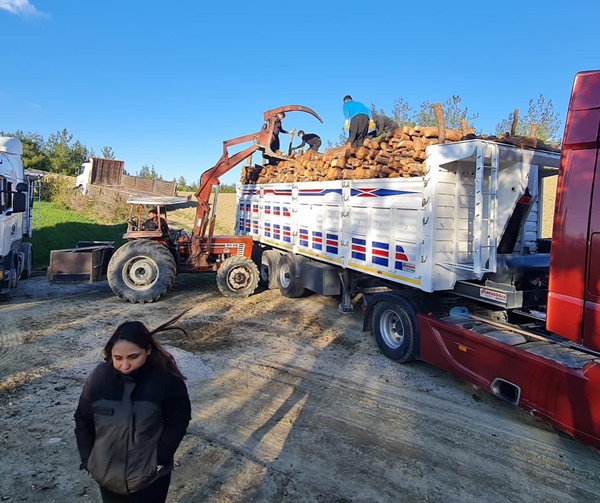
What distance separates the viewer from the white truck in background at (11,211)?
8094 mm

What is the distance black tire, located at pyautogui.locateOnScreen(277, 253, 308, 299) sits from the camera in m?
9.20

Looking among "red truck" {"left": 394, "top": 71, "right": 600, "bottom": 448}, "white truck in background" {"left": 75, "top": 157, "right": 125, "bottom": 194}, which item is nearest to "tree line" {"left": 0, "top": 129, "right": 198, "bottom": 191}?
"white truck in background" {"left": 75, "top": 157, "right": 125, "bottom": 194}

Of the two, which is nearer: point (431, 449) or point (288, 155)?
point (431, 449)

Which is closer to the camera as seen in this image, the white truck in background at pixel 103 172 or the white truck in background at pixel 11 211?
the white truck in background at pixel 11 211

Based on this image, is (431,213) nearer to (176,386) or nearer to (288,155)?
(176,386)

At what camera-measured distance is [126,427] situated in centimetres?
200

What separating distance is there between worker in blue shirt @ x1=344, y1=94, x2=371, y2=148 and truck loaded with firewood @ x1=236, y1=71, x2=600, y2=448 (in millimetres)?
1204

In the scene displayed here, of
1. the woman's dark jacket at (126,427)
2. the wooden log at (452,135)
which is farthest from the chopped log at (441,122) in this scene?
the woman's dark jacket at (126,427)

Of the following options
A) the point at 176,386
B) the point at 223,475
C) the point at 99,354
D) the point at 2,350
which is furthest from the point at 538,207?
the point at 2,350

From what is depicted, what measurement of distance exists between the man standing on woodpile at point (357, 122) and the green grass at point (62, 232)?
10161 millimetres

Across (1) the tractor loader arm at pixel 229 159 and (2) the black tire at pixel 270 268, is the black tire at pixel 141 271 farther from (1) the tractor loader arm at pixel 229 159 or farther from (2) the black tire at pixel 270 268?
(2) the black tire at pixel 270 268

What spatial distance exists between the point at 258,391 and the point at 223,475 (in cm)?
158

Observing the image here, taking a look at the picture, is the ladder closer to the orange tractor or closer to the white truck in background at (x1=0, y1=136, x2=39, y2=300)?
the orange tractor

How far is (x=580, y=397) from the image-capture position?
350 cm
